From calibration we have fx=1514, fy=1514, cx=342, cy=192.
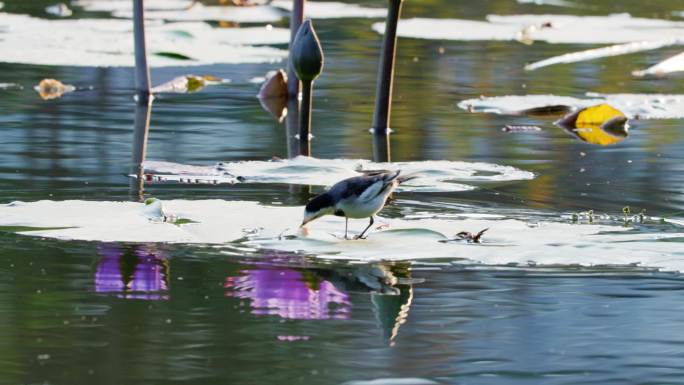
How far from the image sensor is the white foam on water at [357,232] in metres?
4.80

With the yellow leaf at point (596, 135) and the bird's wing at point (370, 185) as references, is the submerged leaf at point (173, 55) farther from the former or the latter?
the bird's wing at point (370, 185)

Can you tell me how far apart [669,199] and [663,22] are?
9.56 meters

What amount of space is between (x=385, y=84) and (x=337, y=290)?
3575mm

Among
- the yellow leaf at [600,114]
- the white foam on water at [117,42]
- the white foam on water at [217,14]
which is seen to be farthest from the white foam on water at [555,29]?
the yellow leaf at [600,114]

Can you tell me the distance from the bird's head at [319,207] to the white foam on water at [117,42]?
A: 5942mm

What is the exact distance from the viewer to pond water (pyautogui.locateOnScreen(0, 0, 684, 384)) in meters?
3.72

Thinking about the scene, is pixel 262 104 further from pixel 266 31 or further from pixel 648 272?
pixel 648 272

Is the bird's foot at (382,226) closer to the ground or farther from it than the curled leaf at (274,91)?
closer to the ground

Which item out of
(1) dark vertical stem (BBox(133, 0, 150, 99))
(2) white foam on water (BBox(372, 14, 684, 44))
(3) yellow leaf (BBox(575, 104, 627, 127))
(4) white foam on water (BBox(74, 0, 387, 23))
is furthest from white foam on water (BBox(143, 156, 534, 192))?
(4) white foam on water (BBox(74, 0, 387, 23))

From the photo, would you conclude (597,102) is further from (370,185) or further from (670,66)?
(370,185)

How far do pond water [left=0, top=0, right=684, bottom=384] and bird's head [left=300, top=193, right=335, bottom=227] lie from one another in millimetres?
233

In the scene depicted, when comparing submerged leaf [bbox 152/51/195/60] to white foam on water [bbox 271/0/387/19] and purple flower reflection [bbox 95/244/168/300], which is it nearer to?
white foam on water [bbox 271/0/387/19]

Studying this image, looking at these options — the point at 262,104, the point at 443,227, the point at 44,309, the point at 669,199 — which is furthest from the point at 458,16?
the point at 44,309

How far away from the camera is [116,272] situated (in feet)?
15.4
